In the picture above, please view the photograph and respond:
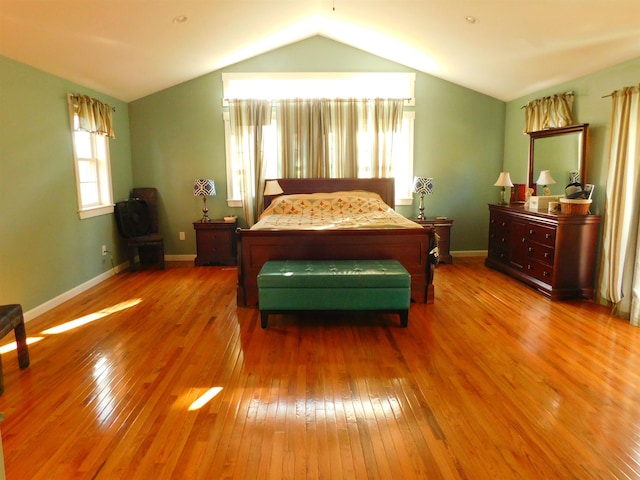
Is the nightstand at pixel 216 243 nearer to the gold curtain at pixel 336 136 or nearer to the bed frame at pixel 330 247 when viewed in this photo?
the gold curtain at pixel 336 136

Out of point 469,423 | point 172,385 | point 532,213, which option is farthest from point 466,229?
point 172,385

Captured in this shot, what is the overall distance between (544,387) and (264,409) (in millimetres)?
1656

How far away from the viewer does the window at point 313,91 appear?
5742 millimetres

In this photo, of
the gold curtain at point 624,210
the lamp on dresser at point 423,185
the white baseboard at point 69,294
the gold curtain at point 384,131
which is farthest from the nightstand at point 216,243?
the gold curtain at point 624,210

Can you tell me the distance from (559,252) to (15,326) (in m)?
4.50

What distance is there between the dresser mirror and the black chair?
191 inches

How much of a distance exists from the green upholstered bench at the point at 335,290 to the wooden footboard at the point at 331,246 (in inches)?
21.5

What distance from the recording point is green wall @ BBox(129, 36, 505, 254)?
5.73 metres

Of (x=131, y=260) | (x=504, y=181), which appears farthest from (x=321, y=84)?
(x=131, y=260)

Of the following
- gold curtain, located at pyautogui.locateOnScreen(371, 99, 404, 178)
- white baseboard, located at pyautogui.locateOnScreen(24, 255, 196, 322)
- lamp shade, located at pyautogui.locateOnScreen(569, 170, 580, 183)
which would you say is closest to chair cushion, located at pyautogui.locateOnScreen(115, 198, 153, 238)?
white baseboard, located at pyautogui.locateOnScreen(24, 255, 196, 322)

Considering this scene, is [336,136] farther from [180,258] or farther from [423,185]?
[180,258]

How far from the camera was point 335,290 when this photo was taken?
3314mm

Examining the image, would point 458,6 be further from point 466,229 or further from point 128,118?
point 128,118

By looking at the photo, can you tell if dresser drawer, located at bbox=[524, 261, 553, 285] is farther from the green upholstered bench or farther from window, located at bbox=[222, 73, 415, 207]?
window, located at bbox=[222, 73, 415, 207]
